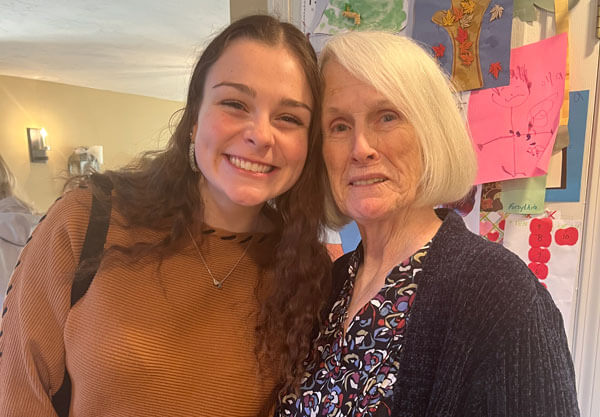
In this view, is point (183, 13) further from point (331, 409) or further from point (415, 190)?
point (331, 409)

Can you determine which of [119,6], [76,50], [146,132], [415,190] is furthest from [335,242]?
[146,132]

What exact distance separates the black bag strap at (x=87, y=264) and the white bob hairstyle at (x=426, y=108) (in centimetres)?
68

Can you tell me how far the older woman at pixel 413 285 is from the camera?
57cm

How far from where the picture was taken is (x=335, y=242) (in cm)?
143

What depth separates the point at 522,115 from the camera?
2.90ft

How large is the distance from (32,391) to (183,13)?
2.81m

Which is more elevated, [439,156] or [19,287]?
[439,156]

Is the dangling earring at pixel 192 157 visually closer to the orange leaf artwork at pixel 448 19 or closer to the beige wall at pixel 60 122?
the orange leaf artwork at pixel 448 19

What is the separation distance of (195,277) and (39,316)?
34cm

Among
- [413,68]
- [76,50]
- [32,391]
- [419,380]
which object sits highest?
[76,50]

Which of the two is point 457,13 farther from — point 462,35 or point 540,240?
point 540,240

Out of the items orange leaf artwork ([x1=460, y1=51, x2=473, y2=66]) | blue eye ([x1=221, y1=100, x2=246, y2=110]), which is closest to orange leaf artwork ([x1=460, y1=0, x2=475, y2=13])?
orange leaf artwork ([x1=460, y1=51, x2=473, y2=66])

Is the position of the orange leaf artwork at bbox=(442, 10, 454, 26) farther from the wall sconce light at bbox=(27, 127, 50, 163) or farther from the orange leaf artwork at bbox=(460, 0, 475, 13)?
the wall sconce light at bbox=(27, 127, 50, 163)

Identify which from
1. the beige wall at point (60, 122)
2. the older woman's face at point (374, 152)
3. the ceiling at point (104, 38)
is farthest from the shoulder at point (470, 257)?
the beige wall at point (60, 122)
